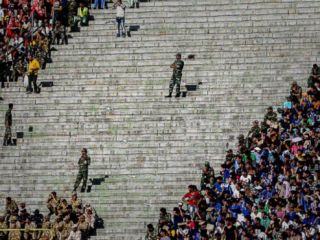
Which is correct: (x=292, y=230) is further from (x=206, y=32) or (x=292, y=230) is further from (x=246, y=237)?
(x=206, y=32)

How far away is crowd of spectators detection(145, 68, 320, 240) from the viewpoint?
58.0 meters

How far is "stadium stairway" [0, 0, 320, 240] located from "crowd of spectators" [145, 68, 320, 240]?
Answer: 1813mm

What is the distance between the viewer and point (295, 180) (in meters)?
59.6

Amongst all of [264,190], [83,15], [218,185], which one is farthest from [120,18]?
[264,190]

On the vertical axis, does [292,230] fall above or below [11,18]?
below

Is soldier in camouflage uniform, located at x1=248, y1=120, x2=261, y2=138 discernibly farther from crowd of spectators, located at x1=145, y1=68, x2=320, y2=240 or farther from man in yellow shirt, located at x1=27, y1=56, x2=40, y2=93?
man in yellow shirt, located at x1=27, y1=56, x2=40, y2=93

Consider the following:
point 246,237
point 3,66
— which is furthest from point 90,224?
point 3,66

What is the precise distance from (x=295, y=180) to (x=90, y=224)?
7.69 m

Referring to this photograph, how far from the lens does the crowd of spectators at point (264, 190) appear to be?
190 feet

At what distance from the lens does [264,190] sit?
59719mm

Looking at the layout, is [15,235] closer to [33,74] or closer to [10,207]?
[10,207]

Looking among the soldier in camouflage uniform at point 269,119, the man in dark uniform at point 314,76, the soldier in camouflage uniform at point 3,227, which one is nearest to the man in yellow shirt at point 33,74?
the soldier in camouflage uniform at point 3,227

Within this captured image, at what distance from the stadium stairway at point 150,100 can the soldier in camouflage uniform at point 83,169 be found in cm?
46

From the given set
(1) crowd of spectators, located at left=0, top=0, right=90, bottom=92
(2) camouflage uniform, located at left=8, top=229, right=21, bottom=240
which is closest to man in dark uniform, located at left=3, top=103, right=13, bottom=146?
(1) crowd of spectators, located at left=0, top=0, right=90, bottom=92
